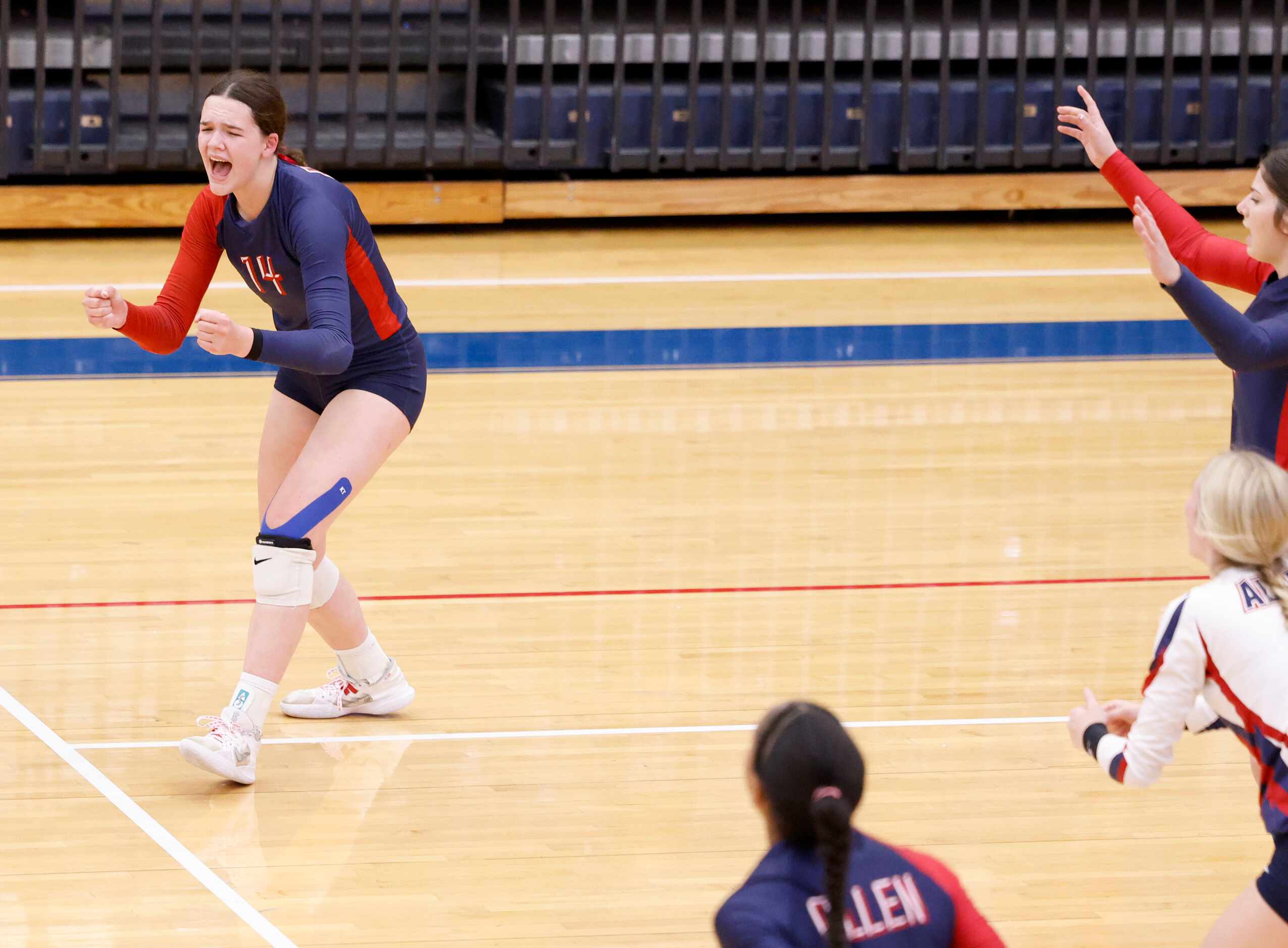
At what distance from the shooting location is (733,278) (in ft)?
27.4

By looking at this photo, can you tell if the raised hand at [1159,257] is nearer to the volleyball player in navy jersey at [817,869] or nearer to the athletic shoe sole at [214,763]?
the volleyball player in navy jersey at [817,869]

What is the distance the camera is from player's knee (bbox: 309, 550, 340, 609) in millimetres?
3449

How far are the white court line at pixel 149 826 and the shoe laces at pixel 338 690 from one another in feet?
1.69

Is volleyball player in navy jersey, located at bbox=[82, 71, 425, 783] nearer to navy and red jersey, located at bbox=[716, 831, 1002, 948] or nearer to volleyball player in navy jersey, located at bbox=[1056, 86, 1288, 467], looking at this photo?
volleyball player in navy jersey, located at bbox=[1056, 86, 1288, 467]

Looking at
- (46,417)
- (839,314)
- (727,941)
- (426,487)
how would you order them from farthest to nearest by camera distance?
(839,314)
(46,417)
(426,487)
(727,941)

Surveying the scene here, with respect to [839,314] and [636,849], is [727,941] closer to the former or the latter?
[636,849]

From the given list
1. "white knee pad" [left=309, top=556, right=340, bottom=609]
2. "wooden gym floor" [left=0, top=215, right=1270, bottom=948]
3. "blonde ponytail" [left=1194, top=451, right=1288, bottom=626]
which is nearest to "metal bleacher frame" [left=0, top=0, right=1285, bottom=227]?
"wooden gym floor" [left=0, top=215, right=1270, bottom=948]

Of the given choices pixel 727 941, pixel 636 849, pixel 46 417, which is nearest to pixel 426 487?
pixel 46 417

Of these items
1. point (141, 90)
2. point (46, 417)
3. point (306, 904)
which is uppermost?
point (141, 90)

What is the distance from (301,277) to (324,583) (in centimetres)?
62

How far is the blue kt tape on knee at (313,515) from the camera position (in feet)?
10.6

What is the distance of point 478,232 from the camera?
30.8 ft

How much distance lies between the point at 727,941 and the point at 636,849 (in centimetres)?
155

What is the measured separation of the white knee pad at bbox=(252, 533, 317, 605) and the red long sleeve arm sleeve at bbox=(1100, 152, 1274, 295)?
163cm
